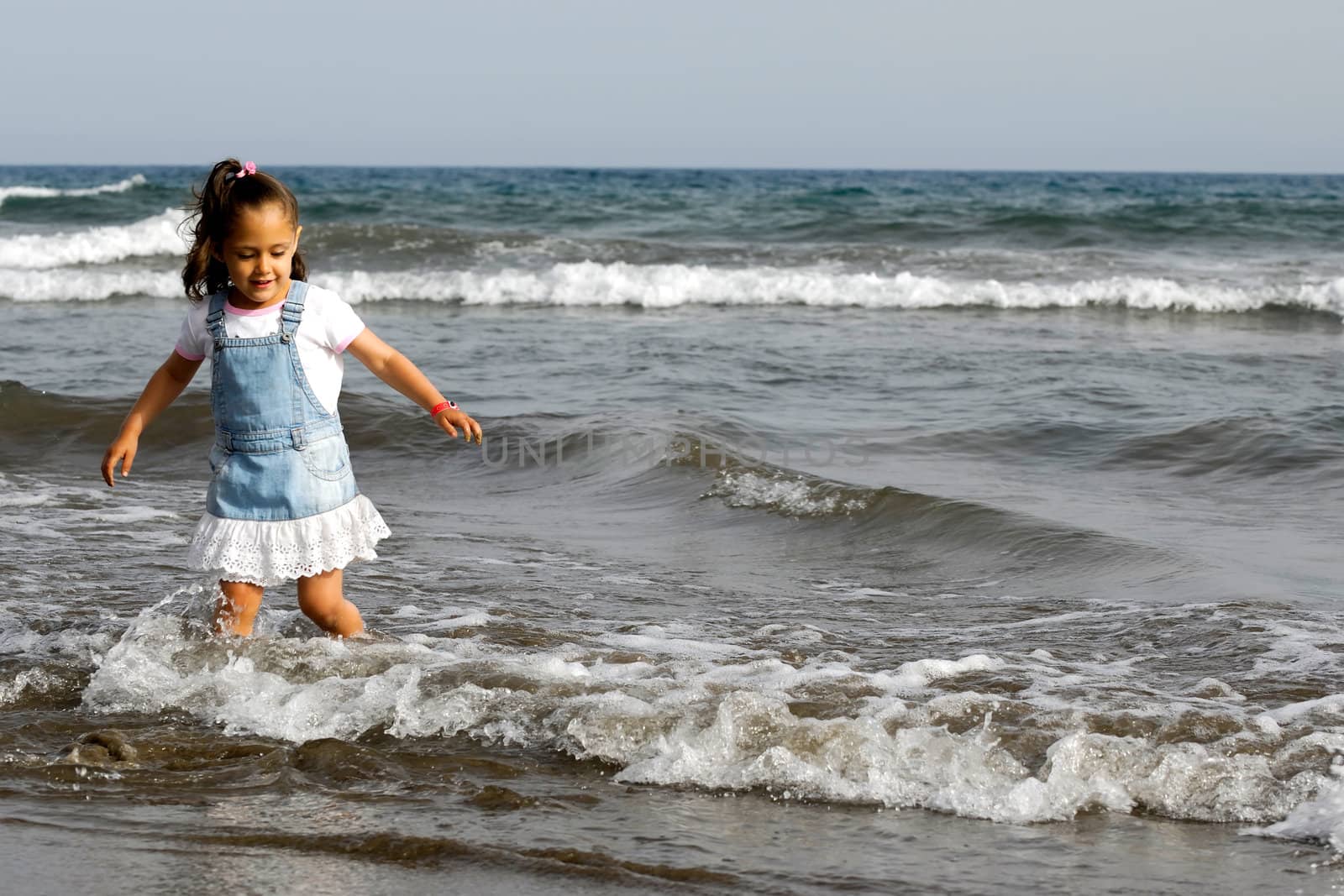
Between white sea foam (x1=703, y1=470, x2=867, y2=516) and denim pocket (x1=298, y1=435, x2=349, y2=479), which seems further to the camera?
white sea foam (x1=703, y1=470, x2=867, y2=516)

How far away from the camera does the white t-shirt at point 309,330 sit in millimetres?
3695

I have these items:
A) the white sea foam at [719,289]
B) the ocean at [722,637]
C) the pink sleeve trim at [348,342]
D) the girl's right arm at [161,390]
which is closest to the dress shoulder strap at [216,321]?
the girl's right arm at [161,390]

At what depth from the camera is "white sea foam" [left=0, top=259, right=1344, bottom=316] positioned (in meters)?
15.1

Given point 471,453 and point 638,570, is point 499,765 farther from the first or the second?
point 471,453

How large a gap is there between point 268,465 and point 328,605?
1.53ft

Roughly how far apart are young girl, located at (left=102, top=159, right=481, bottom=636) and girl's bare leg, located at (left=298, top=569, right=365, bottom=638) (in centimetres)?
9

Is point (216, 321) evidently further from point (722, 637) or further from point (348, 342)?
point (722, 637)

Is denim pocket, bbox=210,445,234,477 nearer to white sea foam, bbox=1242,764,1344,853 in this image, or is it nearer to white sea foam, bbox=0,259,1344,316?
white sea foam, bbox=1242,764,1344,853

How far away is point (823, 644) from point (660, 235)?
1810 cm

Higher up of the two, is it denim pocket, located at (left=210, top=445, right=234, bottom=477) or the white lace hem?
denim pocket, located at (left=210, top=445, right=234, bottom=477)

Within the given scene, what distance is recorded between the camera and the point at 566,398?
9.21 meters

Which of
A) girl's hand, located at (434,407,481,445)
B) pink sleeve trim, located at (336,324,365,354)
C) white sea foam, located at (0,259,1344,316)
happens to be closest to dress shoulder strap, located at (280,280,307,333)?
pink sleeve trim, located at (336,324,365,354)

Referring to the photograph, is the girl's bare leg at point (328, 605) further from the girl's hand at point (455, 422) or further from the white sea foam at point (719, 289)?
the white sea foam at point (719, 289)

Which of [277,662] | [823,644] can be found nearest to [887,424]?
[823,644]
